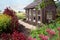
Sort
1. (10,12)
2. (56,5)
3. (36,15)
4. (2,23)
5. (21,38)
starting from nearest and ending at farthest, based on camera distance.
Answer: (21,38) < (2,23) < (10,12) < (56,5) < (36,15)

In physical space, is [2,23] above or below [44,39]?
below

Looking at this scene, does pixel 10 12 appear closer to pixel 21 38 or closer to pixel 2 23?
pixel 2 23

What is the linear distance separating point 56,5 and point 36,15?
2186 millimetres

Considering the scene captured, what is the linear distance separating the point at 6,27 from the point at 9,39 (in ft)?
19.0

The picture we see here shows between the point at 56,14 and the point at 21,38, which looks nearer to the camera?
the point at 21,38

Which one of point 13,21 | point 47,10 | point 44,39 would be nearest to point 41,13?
point 47,10

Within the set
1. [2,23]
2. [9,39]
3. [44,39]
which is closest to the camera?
[44,39]

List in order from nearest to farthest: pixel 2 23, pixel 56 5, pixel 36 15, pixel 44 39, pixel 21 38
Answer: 1. pixel 44 39
2. pixel 21 38
3. pixel 2 23
4. pixel 56 5
5. pixel 36 15

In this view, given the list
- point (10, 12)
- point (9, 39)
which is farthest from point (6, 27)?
point (9, 39)

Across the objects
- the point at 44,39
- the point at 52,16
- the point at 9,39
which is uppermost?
the point at 44,39

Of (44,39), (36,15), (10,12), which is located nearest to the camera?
(44,39)

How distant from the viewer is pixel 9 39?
191 inches

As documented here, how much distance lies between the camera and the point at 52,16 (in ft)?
57.0

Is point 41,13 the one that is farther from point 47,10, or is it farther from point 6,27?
point 6,27
